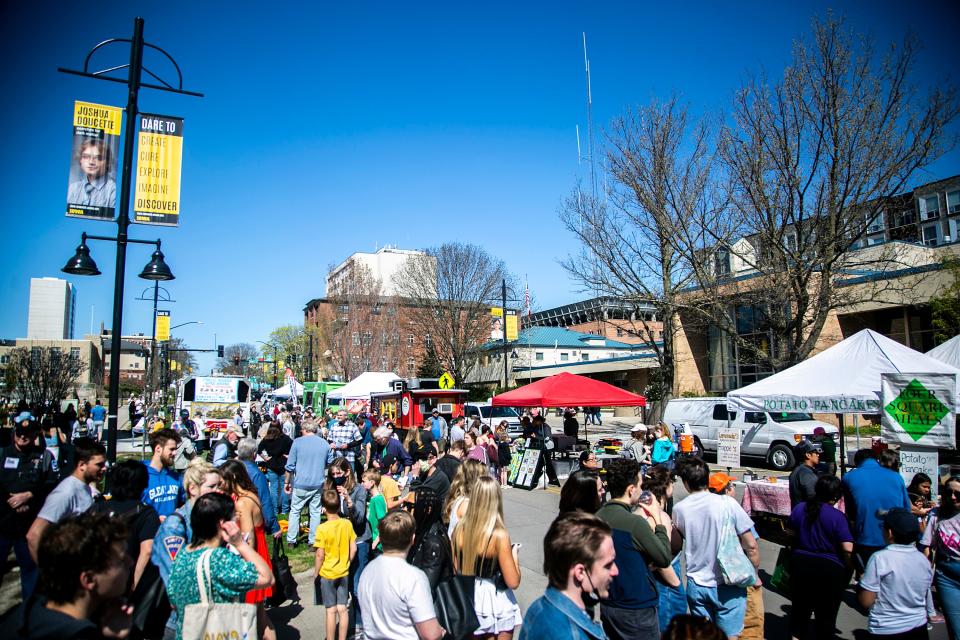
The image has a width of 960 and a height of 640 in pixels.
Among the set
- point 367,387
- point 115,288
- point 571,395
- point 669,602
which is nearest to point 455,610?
point 669,602

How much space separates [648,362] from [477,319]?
43.5 ft

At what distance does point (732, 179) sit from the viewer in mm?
19734

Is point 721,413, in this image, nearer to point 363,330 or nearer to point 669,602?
point 669,602

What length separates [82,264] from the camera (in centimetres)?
920

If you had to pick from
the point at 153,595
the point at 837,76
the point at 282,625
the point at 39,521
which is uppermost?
the point at 837,76

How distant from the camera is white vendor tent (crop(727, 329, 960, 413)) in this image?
974 centimetres

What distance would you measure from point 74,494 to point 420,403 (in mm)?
21394

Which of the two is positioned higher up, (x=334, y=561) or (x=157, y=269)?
(x=157, y=269)

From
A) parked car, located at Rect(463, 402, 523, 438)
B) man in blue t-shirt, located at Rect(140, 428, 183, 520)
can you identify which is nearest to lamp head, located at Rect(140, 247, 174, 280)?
man in blue t-shirt, located at Rect(140, 428, 183, 520)

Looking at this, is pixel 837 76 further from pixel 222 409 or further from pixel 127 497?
pixel 222 409

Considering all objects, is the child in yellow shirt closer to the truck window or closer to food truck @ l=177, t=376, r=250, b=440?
food truck @ l=177, t=376, r=250, b=440

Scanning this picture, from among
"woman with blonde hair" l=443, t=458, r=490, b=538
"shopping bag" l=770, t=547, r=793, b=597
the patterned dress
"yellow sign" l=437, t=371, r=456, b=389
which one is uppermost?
"yellow sign" l=437, t=371, r=456, b=389

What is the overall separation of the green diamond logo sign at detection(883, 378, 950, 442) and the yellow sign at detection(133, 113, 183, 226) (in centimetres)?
1079

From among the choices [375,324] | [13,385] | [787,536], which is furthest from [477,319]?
[787,536]
